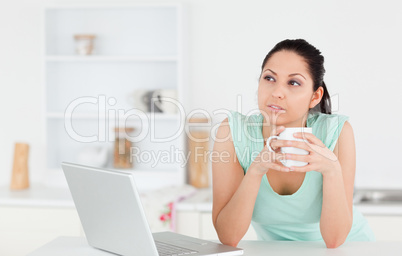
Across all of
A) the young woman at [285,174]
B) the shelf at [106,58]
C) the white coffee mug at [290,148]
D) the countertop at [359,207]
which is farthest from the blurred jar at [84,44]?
the white coffee mug at [290,148]

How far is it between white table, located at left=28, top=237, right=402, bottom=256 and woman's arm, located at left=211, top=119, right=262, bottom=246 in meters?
0.05

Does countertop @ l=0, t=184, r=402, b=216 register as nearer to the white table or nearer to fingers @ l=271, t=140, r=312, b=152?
the white table

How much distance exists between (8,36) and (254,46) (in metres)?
1.46

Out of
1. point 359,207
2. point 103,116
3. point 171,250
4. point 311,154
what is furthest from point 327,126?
point 103,116

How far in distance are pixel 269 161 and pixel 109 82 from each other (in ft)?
6.82

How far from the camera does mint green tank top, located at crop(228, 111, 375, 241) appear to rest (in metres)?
1.65

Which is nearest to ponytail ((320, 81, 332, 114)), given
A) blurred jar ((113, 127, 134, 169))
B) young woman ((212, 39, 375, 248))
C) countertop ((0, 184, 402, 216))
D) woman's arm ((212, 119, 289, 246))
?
young woman ((212, 39, 375, 248))

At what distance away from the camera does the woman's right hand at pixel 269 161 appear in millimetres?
1423

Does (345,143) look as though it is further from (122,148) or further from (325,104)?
(122,148)

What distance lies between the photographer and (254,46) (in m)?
3.25

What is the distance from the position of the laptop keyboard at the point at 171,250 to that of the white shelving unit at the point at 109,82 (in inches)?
71.3

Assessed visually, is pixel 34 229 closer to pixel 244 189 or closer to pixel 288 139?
pixel 244 189

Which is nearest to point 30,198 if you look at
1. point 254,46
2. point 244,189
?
point 254,46

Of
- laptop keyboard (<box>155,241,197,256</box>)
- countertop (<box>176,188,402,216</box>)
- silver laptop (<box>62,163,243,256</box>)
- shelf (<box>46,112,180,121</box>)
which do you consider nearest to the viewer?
silver laptop (<box>62,163,243,256</box>)
